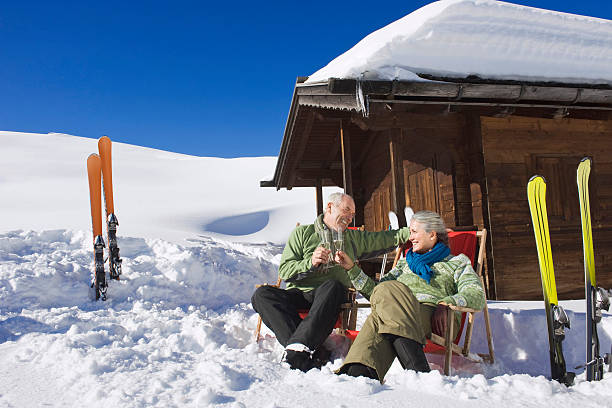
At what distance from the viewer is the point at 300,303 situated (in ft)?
11.7

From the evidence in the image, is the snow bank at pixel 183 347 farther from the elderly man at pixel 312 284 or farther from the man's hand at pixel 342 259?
the man's hand at pixel 342 259

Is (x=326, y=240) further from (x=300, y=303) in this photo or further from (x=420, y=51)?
(x=420, y=51)

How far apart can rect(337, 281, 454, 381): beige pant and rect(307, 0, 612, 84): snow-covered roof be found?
2.60 meters

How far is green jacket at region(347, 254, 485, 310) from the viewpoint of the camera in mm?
2943

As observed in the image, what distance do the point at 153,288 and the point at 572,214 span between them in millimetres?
5625

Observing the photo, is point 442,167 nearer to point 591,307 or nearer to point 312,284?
point 312,284

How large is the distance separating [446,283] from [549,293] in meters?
0.63

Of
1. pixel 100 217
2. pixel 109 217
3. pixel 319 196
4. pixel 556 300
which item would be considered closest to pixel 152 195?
pixel 319 196

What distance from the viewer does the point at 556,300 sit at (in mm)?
2832

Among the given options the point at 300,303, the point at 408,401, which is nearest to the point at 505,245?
the point at 300,303

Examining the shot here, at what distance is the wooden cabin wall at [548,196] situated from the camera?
5859mm

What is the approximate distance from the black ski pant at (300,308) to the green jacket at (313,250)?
12 cm

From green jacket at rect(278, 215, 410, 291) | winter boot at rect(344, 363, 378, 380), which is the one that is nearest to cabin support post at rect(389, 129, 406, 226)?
green jacket at rect(278, 215, 410, 291)

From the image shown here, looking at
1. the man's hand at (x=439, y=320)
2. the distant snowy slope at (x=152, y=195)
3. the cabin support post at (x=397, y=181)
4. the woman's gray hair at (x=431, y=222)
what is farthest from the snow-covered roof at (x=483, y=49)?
the distant snowy slope at (x=152, y=195)
